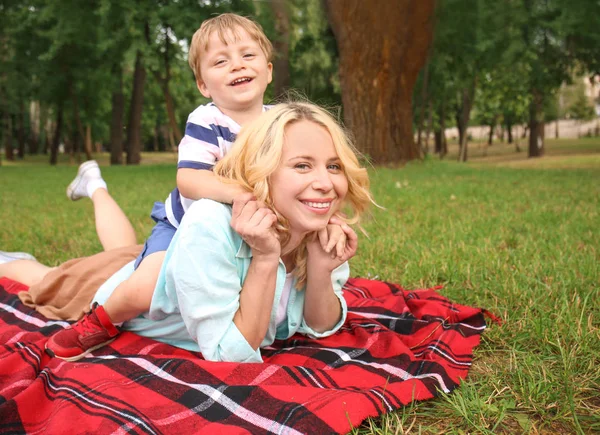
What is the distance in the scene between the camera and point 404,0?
11203mm

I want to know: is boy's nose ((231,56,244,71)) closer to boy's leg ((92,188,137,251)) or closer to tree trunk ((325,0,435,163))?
boy's leg ((92,188,137,251))

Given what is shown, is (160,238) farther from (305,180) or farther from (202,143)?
(305,180)

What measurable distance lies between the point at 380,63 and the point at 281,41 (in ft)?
14.3

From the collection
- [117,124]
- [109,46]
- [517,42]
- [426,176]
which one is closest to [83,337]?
[426,176]

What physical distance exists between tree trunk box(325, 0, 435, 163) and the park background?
3 cm

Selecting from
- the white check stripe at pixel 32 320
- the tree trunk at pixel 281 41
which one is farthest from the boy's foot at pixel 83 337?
the tree trunk at pixel 281 41

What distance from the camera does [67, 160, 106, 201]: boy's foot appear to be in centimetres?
407

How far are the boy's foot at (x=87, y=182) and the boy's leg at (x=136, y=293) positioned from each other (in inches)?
72.7

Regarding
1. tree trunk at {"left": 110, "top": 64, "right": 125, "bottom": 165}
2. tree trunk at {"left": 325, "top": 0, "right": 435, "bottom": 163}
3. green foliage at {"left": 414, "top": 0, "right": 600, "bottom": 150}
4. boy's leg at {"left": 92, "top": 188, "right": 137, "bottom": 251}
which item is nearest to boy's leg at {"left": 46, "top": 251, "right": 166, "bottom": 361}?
boy's leg at {"left": 92, "top": 188, "right": 137, "bottom": 251}

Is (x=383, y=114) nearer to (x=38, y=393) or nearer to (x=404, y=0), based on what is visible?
(x=404, y=0)

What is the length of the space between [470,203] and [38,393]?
562 cm

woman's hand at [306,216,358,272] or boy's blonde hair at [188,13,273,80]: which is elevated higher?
boy's blonde hair at [188,13,273,80]

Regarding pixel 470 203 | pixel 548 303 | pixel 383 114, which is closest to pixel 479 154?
pixel 383 114

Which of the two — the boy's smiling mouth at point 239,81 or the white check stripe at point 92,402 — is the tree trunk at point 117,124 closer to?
the boy's smiling mouth at point 239,81
